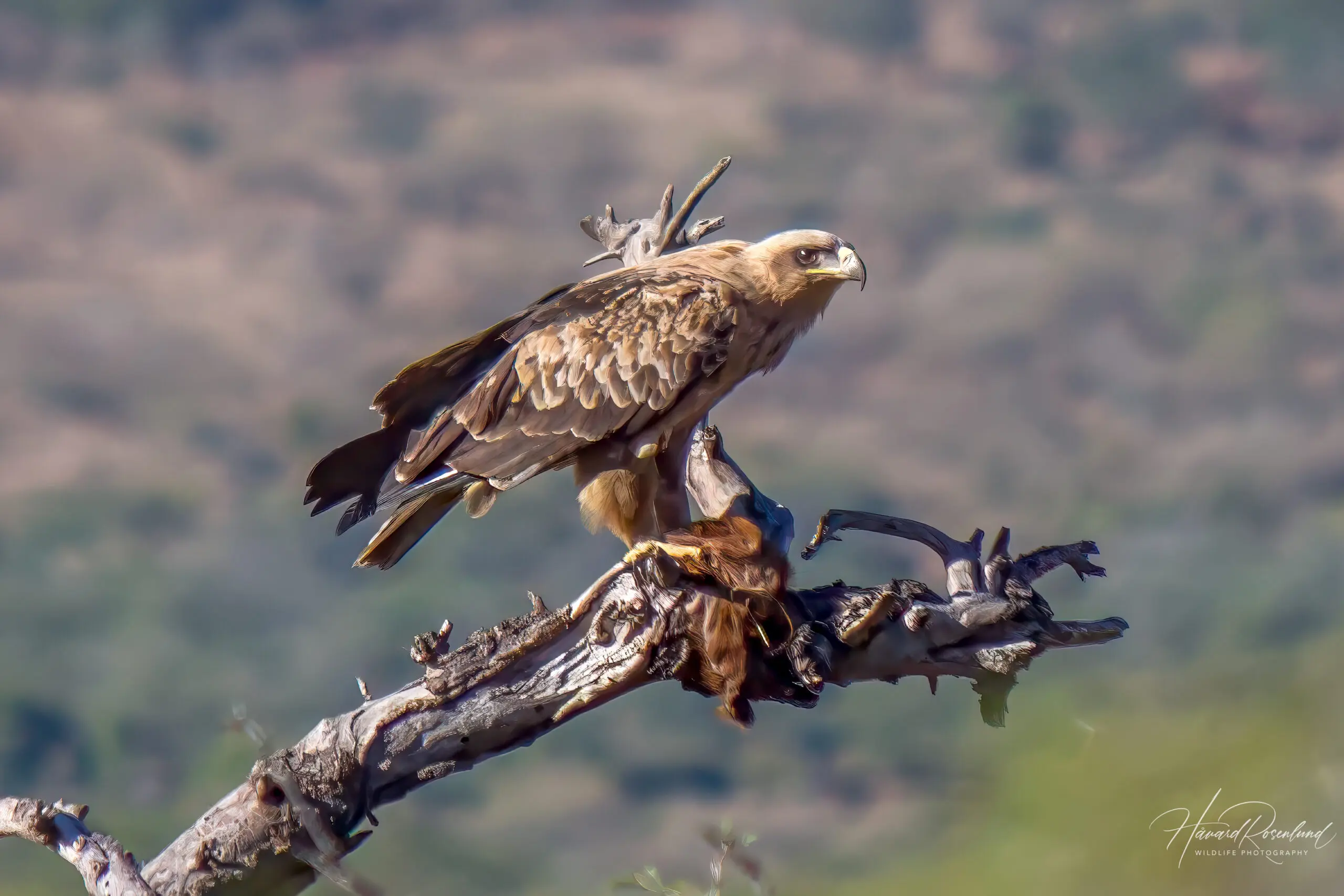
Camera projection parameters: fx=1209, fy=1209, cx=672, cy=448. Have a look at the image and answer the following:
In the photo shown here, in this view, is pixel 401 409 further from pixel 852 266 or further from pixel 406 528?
pixel 852 266

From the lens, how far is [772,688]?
5.10m

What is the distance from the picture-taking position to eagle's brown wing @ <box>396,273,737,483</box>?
5672 mm

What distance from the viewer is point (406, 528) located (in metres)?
5.67

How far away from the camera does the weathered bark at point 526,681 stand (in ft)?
15.9

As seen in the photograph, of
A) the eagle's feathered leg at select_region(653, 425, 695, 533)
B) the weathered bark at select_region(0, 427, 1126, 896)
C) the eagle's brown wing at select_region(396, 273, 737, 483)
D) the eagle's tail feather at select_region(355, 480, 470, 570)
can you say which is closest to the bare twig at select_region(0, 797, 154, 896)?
the weathered bark at select_region(0, 427, 1126, 896)

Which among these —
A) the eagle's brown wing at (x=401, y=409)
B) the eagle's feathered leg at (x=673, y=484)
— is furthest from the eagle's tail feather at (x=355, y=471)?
the eagle's feathered leg at (x=673, y=484)

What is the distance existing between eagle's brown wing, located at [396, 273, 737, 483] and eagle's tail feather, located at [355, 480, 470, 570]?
0.14 m

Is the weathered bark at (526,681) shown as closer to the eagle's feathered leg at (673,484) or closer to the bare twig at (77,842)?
the bare twig at (77,842)

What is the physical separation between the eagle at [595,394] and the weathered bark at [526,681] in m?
0.77

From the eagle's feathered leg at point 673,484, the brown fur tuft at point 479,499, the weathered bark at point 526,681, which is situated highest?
the brown fur tuft at point 479,499

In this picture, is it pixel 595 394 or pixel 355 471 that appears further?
pixel 595 394

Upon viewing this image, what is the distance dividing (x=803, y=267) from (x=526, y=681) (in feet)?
8.18

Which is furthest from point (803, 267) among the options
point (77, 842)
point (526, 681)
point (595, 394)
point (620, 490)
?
point (77, 842)

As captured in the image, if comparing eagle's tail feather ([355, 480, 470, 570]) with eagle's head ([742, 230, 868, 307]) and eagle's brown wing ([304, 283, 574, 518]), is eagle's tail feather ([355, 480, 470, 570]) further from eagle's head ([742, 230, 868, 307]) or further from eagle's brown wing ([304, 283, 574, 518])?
eagle's head ([742, 230, 868, 307])
